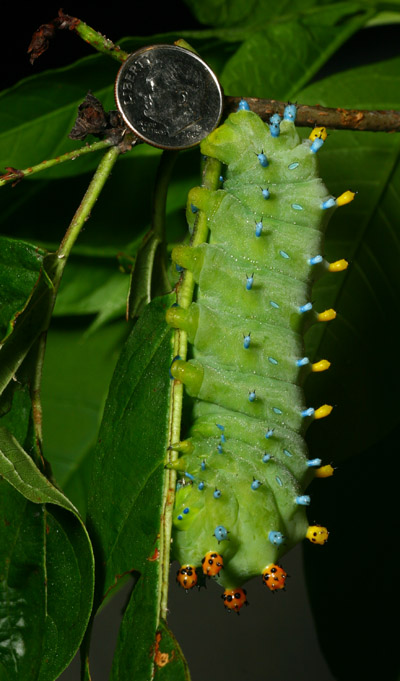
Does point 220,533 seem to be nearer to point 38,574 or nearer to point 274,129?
point 38,574

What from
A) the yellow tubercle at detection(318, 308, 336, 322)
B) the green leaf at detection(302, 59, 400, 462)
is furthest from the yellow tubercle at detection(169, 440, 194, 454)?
the green leaf at detection(302, 59, 400, 462)

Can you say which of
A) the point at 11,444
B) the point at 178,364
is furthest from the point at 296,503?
the point at 11,444

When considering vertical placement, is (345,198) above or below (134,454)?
above

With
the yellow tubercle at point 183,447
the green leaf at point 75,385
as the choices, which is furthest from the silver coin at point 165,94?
the green leaf at point 75,385

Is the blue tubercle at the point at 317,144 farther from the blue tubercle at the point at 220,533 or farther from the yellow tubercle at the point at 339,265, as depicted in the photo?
the blue tubercle at the point at 220,533

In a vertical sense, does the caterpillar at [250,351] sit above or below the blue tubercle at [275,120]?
below

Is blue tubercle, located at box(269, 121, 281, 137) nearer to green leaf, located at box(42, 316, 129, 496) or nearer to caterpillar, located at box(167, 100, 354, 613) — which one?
caterpillar, located at box(167, 100, 354, 613)

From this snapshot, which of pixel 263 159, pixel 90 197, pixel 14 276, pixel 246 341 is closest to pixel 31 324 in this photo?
Answer: pixel 14 276
